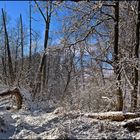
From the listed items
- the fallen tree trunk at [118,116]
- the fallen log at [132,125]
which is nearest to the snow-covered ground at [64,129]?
the fallen log at [132,125]

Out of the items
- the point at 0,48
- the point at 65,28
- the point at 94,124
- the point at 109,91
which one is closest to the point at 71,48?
the point at 65,28

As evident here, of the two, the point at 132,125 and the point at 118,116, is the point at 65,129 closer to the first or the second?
the point at 132,125

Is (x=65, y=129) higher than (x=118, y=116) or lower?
lower

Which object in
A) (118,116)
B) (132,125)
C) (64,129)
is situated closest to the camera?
(64,129)

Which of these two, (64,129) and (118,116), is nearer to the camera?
(64,129)

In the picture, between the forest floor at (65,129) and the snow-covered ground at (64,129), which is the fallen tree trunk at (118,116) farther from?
the snow-covered ground at (64,129)

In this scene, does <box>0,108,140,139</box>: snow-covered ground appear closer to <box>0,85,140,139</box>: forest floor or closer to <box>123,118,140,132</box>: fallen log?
<box>0,85,140,139</box>: forest floor

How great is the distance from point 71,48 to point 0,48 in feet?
114

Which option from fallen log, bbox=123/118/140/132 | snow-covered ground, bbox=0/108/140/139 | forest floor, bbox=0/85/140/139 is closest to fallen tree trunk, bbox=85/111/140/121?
forest floor, bbox=0/85/140/139

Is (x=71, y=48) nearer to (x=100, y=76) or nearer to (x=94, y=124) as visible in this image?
(x=94, y=124)

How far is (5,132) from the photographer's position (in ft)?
33.4

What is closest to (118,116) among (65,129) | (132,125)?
(132,125)

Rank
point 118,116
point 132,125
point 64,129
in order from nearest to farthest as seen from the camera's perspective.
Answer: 1. point 64,129
2. point 132,125
3. point 118,116

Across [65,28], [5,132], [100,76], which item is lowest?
[5,132]
